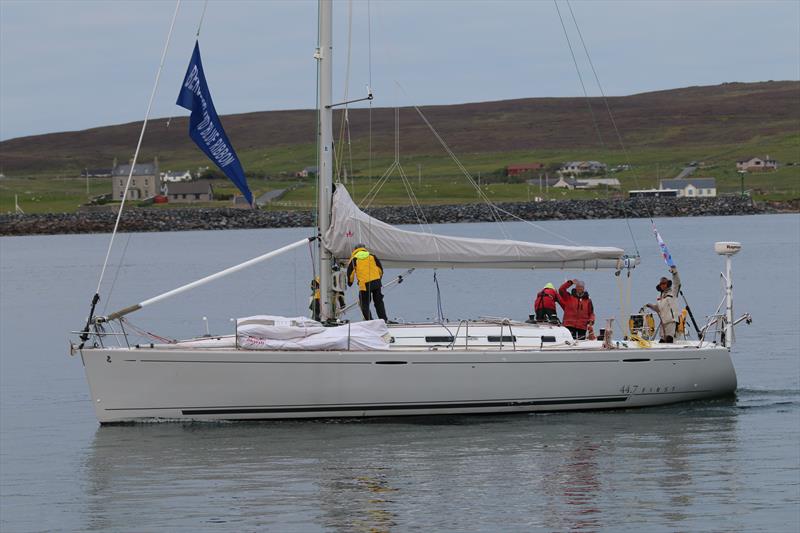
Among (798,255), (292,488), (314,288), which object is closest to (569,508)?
(292,488)

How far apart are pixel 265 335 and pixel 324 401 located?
1505mm

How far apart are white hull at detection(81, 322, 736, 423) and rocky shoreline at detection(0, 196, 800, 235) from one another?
107m

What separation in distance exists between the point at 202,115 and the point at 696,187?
156082 millimetres

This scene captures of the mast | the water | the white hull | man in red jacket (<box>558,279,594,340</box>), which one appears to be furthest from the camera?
man in red jacket (<box>558,279,594,340</box>)

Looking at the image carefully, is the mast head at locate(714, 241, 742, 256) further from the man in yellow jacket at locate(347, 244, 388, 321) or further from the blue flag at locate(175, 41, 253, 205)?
the blue flag at locate(175, 41, 253, 205)

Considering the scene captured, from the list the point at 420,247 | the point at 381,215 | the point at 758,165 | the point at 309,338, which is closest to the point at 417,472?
the point at 309,338

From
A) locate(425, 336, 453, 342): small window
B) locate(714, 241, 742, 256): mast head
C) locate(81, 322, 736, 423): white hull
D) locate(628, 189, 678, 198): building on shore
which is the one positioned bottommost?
locate(81, 322, 736, 423): white hull

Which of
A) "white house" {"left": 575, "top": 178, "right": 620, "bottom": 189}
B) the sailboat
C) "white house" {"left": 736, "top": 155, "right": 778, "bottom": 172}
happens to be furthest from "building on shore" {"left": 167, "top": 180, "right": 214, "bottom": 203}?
the sailboat

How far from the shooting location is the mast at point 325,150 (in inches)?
868

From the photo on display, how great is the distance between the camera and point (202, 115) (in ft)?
70.7

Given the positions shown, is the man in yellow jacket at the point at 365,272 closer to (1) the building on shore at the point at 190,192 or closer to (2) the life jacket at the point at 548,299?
(2) the life jacket at the point at 548,299

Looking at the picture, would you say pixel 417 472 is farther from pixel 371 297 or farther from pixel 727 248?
pixel 727 248

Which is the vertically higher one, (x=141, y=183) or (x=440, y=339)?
(x=141, y=183)

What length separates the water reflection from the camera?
16.6 meters
